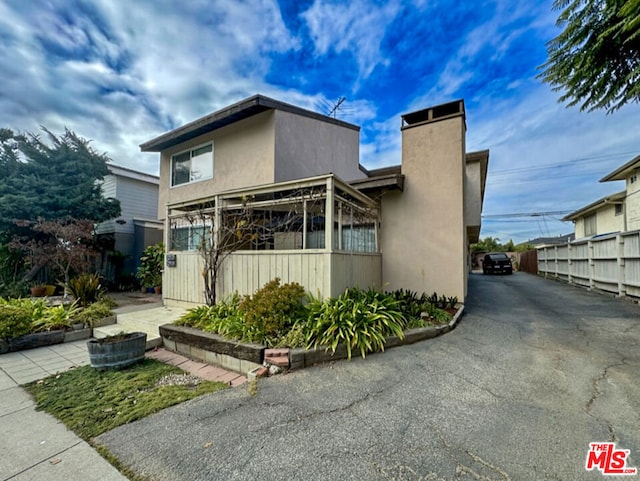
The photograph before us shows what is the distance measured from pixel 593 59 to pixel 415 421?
6570 millimetres

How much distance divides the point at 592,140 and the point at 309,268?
1498 cm

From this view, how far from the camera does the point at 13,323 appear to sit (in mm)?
5133

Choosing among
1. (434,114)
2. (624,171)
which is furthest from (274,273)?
(624,171)

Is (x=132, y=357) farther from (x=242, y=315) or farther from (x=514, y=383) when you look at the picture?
(x=514, y=383)

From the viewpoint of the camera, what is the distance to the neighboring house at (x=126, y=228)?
1291 centimetres

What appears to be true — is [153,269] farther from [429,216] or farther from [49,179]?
[429,216]

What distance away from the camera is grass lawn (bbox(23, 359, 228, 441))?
115 inches

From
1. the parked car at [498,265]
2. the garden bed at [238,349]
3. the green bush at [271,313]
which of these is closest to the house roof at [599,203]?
the parked car at [498,265]

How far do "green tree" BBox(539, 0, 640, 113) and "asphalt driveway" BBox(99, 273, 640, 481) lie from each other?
14.8ft

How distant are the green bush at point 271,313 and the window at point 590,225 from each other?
21.8m

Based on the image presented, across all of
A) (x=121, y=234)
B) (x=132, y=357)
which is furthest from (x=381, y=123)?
(x=121, y=234)

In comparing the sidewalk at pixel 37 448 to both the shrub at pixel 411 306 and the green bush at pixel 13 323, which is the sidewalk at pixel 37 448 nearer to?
the green bush at pixel 13 323

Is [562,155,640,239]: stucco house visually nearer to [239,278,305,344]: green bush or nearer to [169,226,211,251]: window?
[239,278,305,344]: green bush

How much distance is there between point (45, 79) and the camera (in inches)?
301
